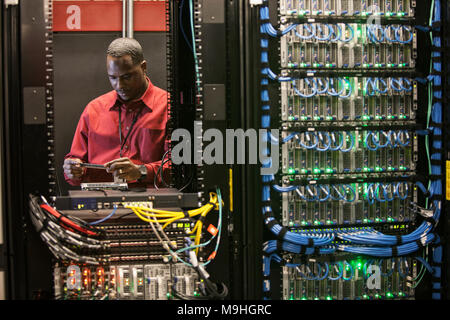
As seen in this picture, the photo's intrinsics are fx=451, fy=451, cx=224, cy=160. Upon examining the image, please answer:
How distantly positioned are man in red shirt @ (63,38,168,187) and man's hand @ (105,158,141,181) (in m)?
0.85

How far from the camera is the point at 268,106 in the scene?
134 inches

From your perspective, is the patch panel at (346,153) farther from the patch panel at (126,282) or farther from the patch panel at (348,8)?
the patch panel at (126,282)

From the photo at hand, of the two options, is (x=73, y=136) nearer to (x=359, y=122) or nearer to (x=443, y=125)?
(x=359, y=122)

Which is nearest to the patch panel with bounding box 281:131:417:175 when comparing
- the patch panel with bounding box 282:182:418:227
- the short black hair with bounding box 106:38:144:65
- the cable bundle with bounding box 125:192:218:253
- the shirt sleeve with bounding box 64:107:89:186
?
the patch panel with bounding box 282:182:418:227

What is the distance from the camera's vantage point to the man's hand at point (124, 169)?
3625 millimetres

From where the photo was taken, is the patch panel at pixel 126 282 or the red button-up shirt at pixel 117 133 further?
the red button-up shirt at pixel 117 133

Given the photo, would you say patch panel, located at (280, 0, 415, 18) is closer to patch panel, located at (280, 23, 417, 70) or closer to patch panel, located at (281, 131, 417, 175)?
patch panel, located at (280, 23, 417, 70)

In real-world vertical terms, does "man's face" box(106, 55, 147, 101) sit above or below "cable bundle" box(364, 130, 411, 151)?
above

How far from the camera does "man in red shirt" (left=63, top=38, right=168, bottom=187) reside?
15.6 ft

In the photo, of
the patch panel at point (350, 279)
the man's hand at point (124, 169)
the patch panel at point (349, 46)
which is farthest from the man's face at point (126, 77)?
the patch panel at point (350, 279)

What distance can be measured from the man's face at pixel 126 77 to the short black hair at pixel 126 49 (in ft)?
0.12

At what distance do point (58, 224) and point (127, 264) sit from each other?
565mm

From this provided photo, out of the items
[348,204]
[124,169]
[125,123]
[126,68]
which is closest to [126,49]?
[126,68]

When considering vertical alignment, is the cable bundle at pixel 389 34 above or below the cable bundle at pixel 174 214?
above
